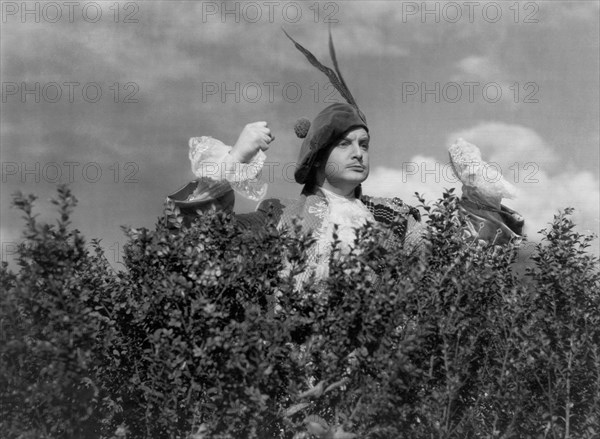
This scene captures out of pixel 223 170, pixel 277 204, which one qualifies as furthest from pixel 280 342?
pixel 277 204

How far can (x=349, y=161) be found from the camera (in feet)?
18.3

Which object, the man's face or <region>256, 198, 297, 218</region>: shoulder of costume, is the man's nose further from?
<region>256, 198, 297, 218</region>: shoulder of costume

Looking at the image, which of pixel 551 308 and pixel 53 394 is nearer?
pixel 53 394

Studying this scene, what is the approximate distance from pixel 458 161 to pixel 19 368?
136 inches

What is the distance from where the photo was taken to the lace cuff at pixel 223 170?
5.28m

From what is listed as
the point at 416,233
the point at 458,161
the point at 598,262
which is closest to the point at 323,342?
the point at 598,262

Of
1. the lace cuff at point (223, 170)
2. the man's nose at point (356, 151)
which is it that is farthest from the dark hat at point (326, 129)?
the lace cuff at point (223, 170)

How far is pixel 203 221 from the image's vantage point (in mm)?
4129

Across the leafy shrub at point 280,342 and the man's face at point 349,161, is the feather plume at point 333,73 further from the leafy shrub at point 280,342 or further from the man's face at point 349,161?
the leafy shrub at point 280,342

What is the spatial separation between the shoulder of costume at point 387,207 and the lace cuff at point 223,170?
2.70 ft

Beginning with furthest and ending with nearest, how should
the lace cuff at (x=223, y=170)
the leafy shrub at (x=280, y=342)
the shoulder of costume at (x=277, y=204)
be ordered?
the shoulder of costume at (x=277, y=204) < the lace cuff at (x=223, y=170) < the leafy shrub at (x=280, y=342)

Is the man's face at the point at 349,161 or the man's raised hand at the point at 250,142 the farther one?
the man's face at the point at 349,161

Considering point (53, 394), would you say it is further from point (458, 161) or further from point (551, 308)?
point (458, 161)

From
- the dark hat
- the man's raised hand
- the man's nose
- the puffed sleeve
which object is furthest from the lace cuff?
the puffed sleeve
